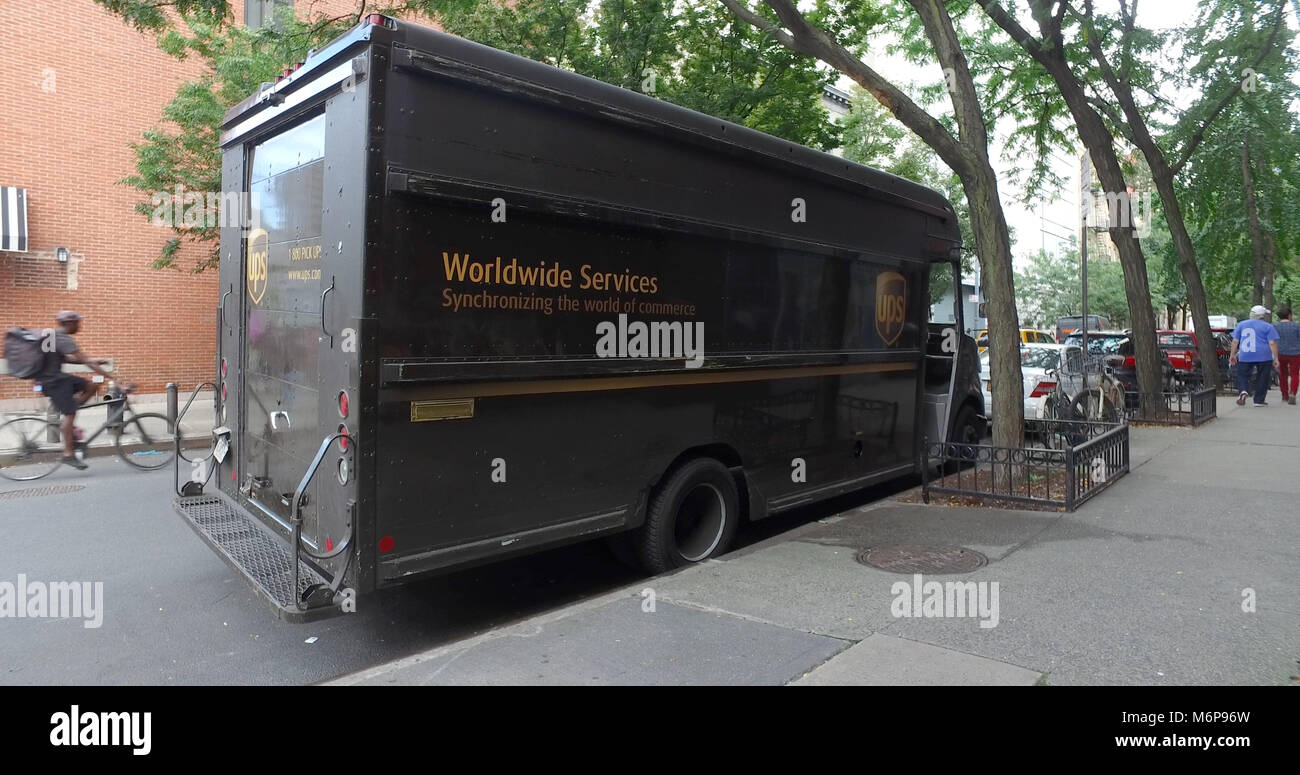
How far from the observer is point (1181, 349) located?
2394 centimetres

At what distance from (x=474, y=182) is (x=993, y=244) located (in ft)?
20.8

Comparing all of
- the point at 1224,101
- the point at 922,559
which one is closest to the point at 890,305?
the point at 922,559

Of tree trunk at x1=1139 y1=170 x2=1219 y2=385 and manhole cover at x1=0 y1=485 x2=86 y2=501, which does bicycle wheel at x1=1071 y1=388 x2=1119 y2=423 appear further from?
manhole cover at x1=0 y1=485 x2=86 y2=501

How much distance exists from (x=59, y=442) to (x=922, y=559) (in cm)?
972

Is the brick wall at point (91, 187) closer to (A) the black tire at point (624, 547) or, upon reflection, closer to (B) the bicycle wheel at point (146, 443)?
(B) the bicycle wheel at point (146, 443)

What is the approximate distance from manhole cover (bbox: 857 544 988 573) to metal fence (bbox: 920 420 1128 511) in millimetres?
1709

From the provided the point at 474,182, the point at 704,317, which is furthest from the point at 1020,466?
the point at 474,182

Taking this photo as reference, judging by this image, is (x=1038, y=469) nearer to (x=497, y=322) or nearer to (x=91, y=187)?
(x=497, y=322)

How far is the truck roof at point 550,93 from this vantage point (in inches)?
169

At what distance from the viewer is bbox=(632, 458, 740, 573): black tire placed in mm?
5797

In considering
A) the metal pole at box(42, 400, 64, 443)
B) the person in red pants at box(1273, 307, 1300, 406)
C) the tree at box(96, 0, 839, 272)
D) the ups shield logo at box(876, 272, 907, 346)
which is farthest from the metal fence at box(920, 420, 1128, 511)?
the person in red pants at box(1273, 307, 1300, 406)
